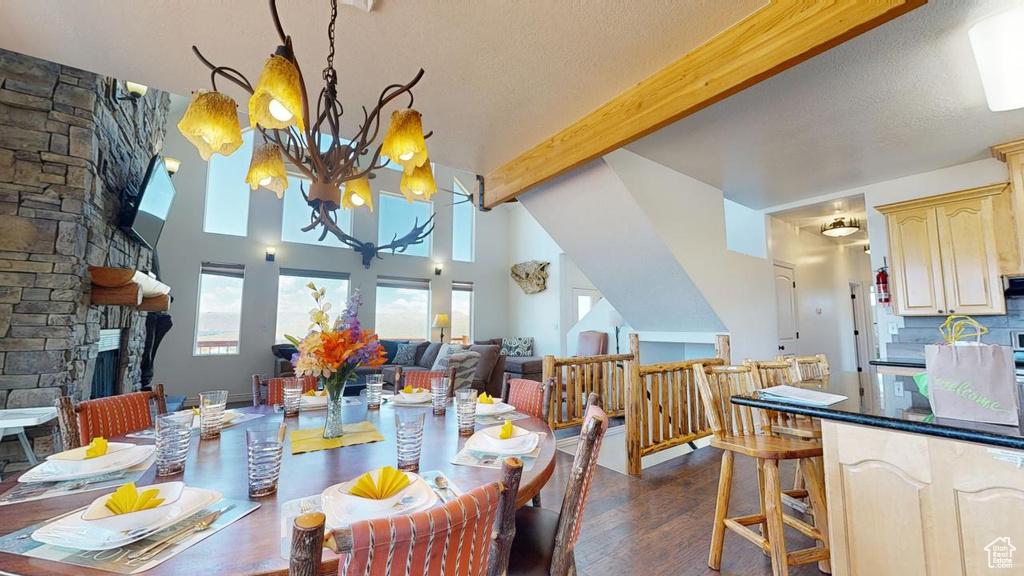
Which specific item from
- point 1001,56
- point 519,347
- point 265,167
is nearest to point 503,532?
point 265,167

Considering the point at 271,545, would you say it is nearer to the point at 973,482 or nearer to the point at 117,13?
the point at 973,482

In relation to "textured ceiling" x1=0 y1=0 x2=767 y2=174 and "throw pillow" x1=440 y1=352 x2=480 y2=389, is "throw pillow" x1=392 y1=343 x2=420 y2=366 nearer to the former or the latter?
"throw pillow" x1=440 y1=352 x2=480 y2=389

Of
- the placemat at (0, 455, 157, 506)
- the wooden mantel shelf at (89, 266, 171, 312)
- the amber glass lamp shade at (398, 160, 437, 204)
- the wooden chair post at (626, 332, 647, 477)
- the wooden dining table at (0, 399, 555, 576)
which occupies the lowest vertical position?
the wooden chair post at (626, 332, 647, 477)

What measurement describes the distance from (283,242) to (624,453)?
6355mm

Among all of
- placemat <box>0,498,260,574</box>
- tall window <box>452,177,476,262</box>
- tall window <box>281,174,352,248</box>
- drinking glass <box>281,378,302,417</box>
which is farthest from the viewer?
tall window <box>452,177,476,262</box>

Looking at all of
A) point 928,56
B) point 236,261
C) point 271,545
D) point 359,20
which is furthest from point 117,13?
point 236,261

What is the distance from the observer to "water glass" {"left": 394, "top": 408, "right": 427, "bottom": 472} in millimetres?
1130

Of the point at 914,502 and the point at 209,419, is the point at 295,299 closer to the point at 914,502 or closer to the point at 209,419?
the point at 209,419

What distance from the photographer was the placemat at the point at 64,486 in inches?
37.9

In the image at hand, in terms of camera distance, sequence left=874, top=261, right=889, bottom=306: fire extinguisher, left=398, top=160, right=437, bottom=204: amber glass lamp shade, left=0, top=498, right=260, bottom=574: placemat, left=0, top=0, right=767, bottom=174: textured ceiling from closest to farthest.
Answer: left=0, top=498, right=260, bottom=574: placemat
left=0, top=0, right=767, bottom=174: textured ceiling
left=398, top=160, right=437, bottom=204: amber glass lamp shade
left=874, top=261, right=889, bottom=306: fire extinguisher

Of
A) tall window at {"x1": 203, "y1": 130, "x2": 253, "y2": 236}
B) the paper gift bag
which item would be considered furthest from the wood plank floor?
tall window at {"x1": 203, "y1": 130, "x2": 253, "y2": 236}

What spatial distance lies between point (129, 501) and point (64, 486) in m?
0.40

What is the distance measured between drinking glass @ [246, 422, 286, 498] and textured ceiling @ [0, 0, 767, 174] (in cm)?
176

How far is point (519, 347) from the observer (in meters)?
8.41
